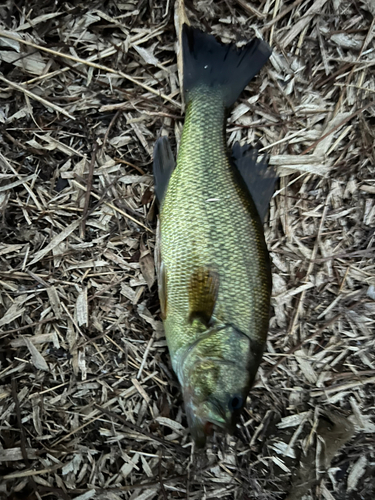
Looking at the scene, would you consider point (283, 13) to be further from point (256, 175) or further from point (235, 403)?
point (235, 403)

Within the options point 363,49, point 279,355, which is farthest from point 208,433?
point 363,49

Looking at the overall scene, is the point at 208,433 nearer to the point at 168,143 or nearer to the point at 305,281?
the point at 305,281

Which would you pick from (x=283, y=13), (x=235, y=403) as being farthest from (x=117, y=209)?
(x=283, y=13)

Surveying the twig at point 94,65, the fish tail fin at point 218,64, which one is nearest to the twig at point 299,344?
the fish tail fin at point 218,64

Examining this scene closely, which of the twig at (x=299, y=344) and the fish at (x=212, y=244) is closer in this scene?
the fish at (x=212, y=244)

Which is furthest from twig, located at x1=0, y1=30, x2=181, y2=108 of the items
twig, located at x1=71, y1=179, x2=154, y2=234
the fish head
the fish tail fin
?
the fish head

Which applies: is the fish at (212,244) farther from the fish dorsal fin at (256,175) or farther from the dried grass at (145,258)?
the dried grass at (145,258)

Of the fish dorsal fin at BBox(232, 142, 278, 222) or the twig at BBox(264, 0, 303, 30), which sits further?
the twig at BBox(264, 0, 303, 30)

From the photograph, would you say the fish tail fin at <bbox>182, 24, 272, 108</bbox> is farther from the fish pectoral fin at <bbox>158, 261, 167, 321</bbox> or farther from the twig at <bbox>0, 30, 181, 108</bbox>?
the fish pectoral fin at <bbox>158, 261, 167, 321</bbox>
